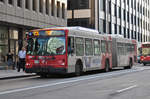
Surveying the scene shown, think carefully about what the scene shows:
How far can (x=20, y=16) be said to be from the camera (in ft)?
101

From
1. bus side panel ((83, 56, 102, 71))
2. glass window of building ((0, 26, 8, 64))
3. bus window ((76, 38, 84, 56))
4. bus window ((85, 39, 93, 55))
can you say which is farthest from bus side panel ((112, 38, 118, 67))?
glass window of building ((0, 26, 8, 64))

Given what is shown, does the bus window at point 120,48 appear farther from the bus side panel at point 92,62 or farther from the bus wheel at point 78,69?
the bus wheel at point 78,69

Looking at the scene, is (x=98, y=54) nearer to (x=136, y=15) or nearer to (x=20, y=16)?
(x=20, y=16)

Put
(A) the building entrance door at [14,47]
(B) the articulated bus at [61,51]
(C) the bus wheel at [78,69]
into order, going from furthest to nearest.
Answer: (A) the building entrance door at [14,47], (C) the bus wheel at [78,69], (B) the articulated bus at [61,51]

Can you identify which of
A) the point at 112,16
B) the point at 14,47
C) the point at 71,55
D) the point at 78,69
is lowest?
the point at 78,69

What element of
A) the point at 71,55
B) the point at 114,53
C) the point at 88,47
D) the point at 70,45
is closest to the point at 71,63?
the point at 71,55

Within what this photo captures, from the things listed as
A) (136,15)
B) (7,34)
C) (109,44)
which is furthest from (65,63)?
(136,15)

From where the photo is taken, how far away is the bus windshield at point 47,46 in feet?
60.4

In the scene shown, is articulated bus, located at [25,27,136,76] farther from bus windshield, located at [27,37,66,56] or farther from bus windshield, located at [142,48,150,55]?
bus windshield, located at [142,48,150,55]

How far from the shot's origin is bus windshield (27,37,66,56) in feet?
60.4

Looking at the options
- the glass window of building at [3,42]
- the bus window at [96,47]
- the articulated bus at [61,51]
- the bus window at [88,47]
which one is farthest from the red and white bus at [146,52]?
the bus window at [88,47]

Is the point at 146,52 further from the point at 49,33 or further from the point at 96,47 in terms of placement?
the point at 49,33

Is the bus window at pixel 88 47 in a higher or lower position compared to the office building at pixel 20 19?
lower

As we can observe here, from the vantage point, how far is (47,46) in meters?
18.6
